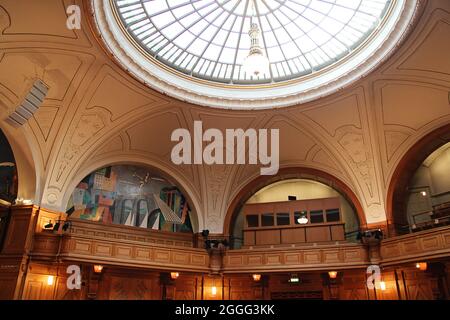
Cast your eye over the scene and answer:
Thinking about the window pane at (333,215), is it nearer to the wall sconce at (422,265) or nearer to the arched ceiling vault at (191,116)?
the arched ceiling vault at (191,116)

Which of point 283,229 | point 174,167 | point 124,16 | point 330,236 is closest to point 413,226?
point 330,236

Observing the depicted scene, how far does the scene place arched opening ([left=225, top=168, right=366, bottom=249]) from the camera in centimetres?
1424

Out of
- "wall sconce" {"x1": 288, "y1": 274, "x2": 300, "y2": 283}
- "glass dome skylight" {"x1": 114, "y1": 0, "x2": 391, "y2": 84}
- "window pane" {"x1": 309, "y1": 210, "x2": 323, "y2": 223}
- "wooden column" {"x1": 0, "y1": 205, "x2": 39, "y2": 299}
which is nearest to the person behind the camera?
"wooden column" {"x1": 0, "y1": 205, "x2": 39, "y2": 299}

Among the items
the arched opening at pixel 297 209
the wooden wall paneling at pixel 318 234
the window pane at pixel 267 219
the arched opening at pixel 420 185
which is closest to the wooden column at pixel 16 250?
the arched opening at pixel 297 209

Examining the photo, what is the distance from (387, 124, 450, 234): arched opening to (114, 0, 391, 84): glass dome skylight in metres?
4.40

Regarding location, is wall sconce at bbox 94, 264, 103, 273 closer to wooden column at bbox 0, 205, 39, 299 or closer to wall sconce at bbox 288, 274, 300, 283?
wooden column at bbox 0, 205, 39, 299

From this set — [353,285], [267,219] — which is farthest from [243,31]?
[353,285]

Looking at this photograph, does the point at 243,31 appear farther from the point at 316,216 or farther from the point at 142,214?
the point at 142,214

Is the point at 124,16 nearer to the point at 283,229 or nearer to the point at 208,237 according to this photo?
the point at 208,237

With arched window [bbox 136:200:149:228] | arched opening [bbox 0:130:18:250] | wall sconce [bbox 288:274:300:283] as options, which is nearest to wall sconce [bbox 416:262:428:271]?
wall sconce [bbox 288:274:300:283]

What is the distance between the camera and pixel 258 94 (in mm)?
13344

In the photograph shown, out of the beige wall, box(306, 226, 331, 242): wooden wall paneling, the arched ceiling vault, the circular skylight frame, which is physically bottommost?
box(306, 226, 331, 242): wooden wall paneling

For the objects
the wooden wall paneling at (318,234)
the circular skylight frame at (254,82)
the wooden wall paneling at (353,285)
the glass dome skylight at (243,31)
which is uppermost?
the glass dome skylight at (243,31)

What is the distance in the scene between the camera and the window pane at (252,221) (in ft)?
49.5
